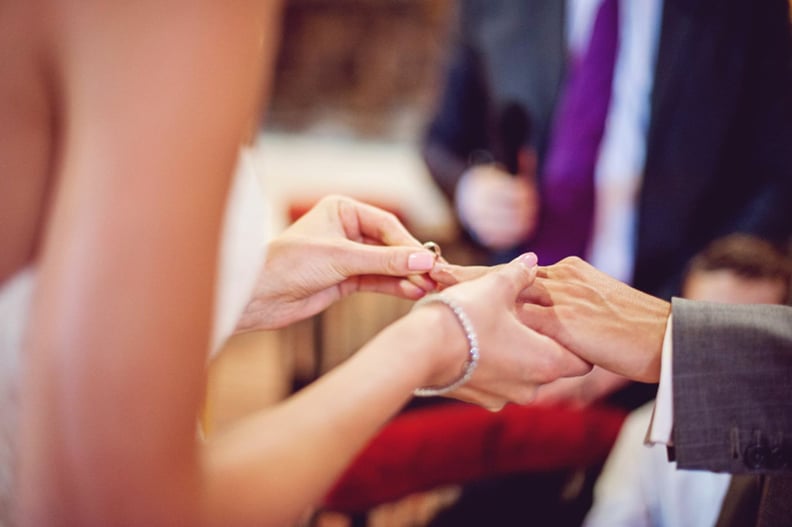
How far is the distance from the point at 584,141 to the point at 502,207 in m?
0.19

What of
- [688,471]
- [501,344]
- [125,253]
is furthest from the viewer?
[688,471]

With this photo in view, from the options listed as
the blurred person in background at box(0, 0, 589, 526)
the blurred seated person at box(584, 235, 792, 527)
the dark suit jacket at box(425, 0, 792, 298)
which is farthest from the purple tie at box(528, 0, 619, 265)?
the blurred person in background at box(0, 0, 589, 526)

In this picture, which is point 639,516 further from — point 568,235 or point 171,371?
point 171,371

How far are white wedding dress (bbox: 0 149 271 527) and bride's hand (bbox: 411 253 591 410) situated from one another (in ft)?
0.51

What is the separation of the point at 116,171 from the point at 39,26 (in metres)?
0.11

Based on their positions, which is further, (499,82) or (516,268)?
(499,82)

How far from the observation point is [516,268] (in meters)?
0.71

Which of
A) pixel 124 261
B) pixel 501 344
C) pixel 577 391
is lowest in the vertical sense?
pixel 577 391

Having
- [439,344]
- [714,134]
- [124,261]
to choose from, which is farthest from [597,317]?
[714,134]

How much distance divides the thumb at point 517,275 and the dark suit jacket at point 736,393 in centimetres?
15

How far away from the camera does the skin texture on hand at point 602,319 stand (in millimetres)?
730

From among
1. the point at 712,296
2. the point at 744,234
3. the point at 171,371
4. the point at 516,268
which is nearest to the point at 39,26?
the point at 171,371

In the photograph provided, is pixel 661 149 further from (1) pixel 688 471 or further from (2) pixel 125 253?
(2) pixel 125 253

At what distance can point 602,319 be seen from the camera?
736 mm
